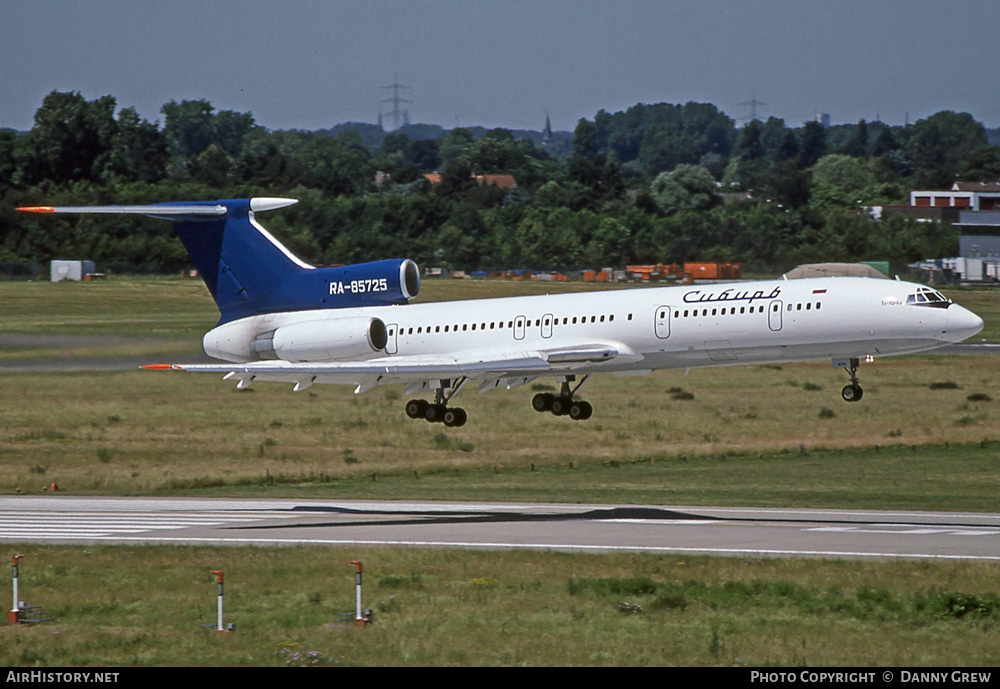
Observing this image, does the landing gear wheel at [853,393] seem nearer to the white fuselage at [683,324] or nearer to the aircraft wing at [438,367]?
the white fuselage at [683,324]

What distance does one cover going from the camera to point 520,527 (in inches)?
1674

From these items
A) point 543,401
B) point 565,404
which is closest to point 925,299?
point 565,404

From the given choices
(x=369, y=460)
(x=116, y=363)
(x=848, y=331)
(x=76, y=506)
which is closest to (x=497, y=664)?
(x=848, y=331)

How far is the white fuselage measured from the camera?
40219 millimetres

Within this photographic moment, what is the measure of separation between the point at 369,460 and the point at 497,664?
38.1 meters

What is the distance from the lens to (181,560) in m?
36.3

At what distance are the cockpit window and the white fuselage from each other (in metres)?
0.08

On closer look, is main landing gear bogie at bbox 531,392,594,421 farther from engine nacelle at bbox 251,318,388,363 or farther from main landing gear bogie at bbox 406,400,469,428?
engine nacelle at bbox 251,318,388,363

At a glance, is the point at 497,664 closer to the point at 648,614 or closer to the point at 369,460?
the point at 648,614

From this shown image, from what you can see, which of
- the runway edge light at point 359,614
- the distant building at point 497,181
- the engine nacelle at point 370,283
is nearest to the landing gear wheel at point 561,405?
the engine nacelle at point 370,283

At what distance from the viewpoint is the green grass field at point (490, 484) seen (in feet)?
89.5

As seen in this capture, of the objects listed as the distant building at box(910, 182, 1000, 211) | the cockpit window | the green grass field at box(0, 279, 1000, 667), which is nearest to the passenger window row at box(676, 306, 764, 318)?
the cockpit window

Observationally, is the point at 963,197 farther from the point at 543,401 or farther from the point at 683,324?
the point at 683,324

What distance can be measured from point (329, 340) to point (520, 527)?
857 centimetres
